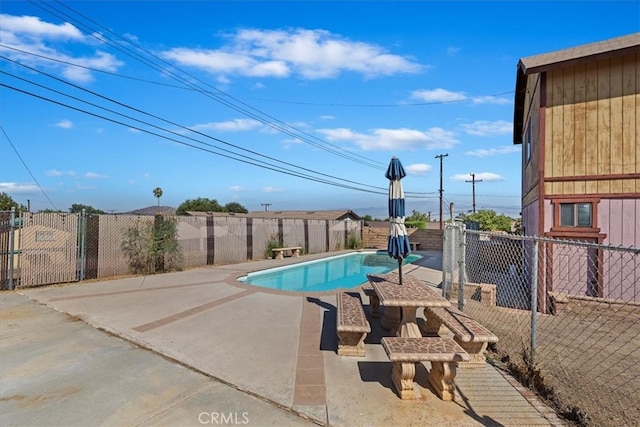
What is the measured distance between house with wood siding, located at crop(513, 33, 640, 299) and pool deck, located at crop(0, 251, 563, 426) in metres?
4.77

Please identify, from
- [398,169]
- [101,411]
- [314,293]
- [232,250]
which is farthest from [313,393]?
[232,250]

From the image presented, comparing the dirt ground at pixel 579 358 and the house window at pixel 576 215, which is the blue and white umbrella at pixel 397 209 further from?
the house window at pixel 576 215

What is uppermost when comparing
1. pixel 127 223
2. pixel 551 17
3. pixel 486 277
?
pixel 551 17

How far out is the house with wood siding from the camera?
6746 mm

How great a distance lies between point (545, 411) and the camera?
310 cm

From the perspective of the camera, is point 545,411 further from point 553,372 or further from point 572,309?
point 572,309

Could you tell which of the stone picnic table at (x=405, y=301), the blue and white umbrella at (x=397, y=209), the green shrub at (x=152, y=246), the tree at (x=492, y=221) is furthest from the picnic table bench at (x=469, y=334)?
the tree at (x=492, y=221)

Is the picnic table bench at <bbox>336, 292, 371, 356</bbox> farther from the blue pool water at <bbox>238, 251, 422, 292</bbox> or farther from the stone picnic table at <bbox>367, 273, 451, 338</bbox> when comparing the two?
the blue pool water at <bbox>238, 251, 422, 292</bbox>

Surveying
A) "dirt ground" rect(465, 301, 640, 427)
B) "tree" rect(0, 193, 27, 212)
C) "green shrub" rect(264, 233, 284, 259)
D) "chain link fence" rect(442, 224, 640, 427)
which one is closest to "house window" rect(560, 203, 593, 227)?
"chain link fence" rect(442, 224, 640, 427)

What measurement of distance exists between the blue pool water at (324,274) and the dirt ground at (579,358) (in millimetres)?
5319

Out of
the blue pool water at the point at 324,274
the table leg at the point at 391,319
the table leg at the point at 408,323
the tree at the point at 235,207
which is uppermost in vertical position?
the tree at the point at 235,207

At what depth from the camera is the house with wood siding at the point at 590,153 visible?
675cm

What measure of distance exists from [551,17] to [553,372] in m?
9.42

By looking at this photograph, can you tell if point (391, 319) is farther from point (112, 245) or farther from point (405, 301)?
point (112, 245)
